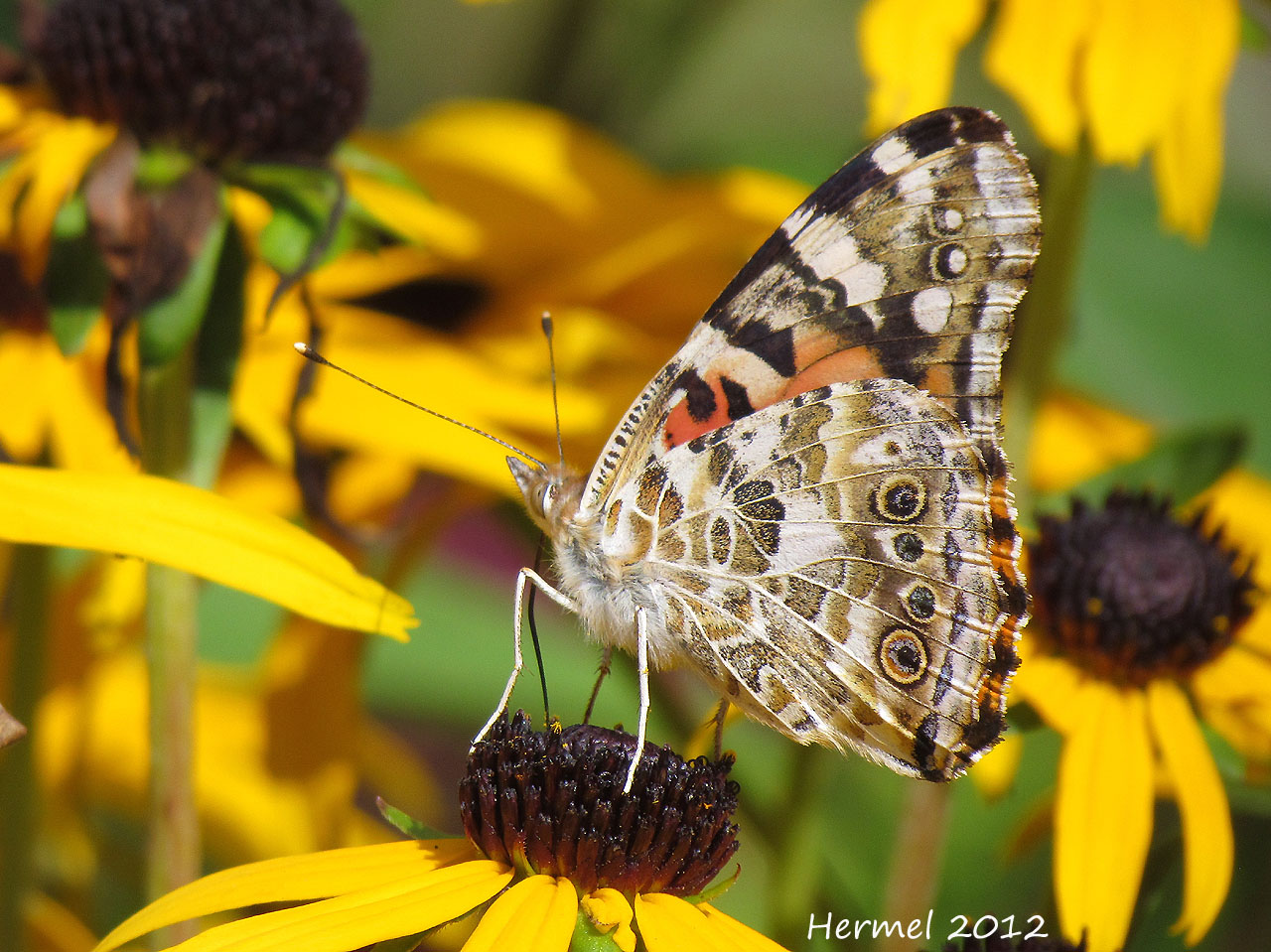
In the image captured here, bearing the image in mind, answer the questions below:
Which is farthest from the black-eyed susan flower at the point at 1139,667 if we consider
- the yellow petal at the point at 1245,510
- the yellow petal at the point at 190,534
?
the yellow petal at the point at 190,534

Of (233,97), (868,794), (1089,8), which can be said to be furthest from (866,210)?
(868,794)

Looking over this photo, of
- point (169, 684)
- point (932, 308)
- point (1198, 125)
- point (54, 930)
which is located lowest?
point (54, 930)

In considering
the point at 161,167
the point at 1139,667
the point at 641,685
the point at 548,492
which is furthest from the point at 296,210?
the point at 1139,667

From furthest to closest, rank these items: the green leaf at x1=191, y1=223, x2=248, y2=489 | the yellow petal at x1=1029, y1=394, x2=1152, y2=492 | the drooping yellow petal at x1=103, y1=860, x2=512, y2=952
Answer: the yellow petal at x1=1029, y1=394, x2=1152, y2=492
the green leaf at x1=191, y1=223, x2=248, y2=489
the drooping yellow petal at x1=103, y1=860, x2=512, y2=952

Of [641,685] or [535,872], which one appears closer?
[535,872]

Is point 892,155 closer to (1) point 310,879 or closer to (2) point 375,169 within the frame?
(2) point 375,169

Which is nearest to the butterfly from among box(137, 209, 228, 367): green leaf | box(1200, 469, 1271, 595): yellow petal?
box(137, 209, 228, 367): green leaf

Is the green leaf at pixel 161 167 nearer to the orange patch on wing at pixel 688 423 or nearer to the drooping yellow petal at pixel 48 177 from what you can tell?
the drooping yellow petal at pixel 48 177

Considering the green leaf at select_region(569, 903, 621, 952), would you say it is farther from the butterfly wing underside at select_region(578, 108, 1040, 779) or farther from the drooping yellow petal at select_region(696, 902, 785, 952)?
the butterfly wing underside at select_region(578, 108, 1040, 779)
